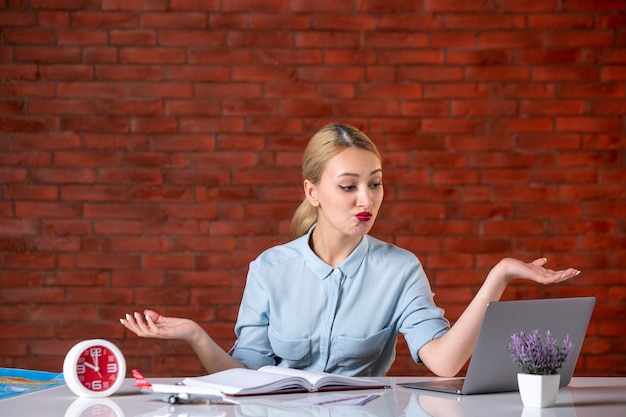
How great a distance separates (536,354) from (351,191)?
0.81 metres

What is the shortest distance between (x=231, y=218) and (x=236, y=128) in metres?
0.37

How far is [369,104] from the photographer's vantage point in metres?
3.53

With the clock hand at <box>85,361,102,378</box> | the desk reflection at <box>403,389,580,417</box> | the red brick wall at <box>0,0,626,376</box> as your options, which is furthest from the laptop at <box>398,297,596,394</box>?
the red brick wall at <box>0,0,626,376</box>

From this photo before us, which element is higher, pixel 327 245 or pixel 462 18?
pixel 462 18

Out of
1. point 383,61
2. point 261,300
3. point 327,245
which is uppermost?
point 383,61

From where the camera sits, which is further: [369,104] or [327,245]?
[369,104]

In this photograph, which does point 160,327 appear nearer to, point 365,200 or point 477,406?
point 365,200

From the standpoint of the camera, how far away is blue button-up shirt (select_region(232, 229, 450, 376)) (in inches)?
92.1

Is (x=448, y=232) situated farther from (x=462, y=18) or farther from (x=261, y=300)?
(x=261, y=300)

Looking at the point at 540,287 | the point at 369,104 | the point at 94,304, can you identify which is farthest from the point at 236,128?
the point at 540,287

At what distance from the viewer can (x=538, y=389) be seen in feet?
5.21

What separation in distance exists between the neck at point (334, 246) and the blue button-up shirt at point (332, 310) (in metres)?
0.03

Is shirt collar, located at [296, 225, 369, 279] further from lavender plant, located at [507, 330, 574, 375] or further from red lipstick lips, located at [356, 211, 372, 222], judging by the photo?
lavender plant, located at [507, 330, 574, 375]

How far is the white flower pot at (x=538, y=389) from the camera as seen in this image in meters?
1.58
